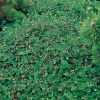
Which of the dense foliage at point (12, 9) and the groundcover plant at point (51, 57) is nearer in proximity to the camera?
the groundcover plant at point (51, 57)

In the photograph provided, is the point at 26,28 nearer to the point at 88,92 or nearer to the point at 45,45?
the point at 45,45

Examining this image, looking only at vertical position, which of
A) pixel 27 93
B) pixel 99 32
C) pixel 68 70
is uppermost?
pixel 99 32

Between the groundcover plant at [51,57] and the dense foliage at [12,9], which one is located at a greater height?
the dense foliage at [12,9]

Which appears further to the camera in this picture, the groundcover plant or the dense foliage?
the dense foliage

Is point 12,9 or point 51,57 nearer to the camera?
point 51,57

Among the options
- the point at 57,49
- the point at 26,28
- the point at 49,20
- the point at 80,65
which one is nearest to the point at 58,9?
the point at 49,20

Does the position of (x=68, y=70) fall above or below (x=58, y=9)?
below

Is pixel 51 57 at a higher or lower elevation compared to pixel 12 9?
lower

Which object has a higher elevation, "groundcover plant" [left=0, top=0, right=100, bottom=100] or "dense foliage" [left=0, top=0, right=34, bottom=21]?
"dense foliage" [left=0, top=0, right=34, bottom=21]
